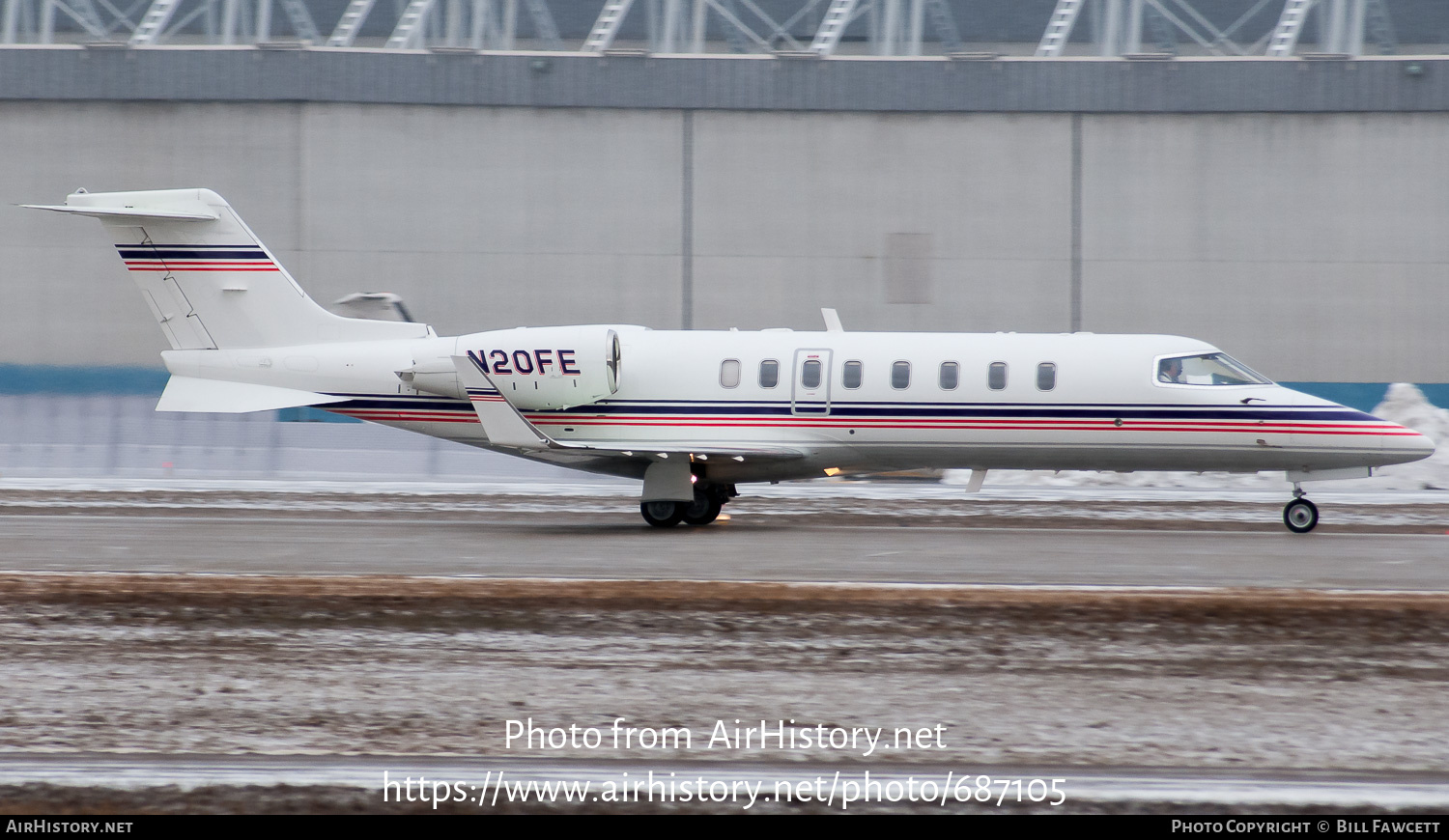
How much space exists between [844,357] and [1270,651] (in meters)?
9.23

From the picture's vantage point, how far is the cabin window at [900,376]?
1819 centimetres

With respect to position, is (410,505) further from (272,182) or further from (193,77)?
(193,77)

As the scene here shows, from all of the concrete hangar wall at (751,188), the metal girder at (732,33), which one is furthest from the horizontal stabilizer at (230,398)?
the metal girder at (732,33)

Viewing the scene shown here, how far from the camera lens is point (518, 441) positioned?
17625 millimetres

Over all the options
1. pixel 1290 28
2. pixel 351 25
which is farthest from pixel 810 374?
pixel 1290 28

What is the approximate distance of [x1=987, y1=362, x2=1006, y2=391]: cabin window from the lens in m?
18.1

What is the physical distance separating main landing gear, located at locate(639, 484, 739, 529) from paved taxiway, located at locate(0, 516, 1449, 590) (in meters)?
0.28

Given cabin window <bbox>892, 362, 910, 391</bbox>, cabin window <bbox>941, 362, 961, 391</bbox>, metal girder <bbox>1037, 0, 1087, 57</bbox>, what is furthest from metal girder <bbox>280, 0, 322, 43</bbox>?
cabin window <bbox>941, 362, 961, 391</bbox>

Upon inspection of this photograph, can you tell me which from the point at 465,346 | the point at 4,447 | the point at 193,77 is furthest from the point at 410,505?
the point at 193,77

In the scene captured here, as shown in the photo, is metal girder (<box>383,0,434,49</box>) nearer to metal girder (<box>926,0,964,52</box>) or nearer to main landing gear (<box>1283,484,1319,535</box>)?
metal girder (<box>926,0,964,52</box>)

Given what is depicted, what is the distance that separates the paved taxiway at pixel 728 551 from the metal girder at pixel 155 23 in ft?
51.7

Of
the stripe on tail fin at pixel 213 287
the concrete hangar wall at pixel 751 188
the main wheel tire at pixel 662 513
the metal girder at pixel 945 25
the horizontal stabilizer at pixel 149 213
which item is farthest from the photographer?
the metal girder at pixel 945 25

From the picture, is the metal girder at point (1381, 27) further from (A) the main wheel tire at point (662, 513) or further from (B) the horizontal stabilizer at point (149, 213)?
(B) the horizontal stabilizer at point (149, 213)

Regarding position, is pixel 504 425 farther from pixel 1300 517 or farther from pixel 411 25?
pixel 411 25
